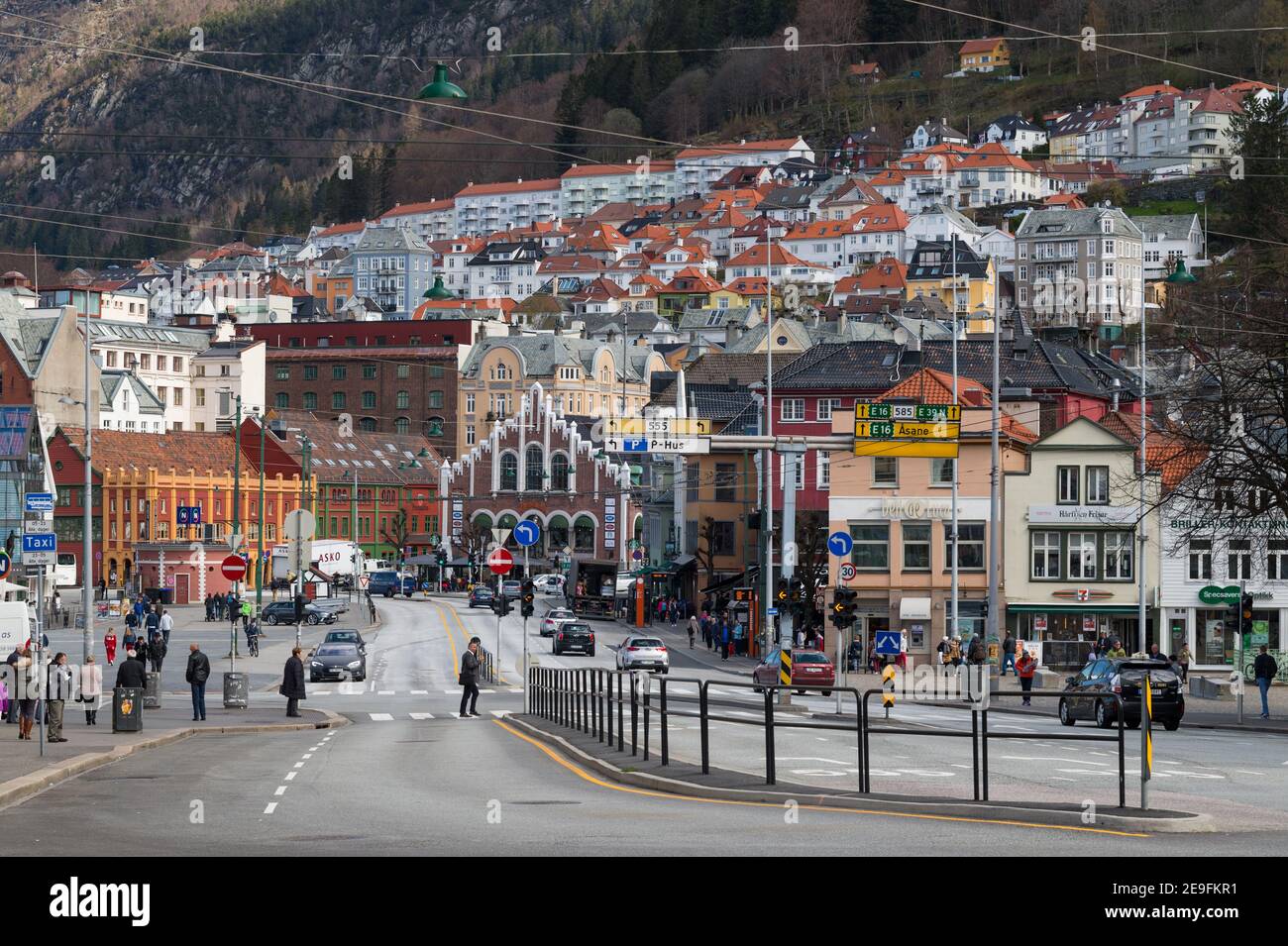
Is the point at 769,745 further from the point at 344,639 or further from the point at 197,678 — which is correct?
the point at 344,639

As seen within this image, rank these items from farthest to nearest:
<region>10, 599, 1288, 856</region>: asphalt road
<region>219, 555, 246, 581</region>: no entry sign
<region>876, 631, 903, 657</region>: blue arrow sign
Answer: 1. <region>876, 631, 903, 657</region>: blue arrow sign
2. <region>219, 555, 246, 581</region>: no entry sign
3. <region>10, 599, 1288, 856</region>: asphalt road

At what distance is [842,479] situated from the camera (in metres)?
70.9

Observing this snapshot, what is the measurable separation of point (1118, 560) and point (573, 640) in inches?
766

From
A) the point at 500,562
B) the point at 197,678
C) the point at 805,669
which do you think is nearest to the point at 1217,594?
the point at 805,669

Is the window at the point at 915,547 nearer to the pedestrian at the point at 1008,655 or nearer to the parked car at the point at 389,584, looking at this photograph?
the pedestrian at the point at 1008,655

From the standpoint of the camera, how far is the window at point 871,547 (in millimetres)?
70875

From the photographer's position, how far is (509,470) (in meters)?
139

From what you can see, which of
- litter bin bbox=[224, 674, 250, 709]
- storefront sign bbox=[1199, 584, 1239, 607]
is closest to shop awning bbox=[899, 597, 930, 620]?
storefront sign bbox=[1199, 584, 1239, 607]

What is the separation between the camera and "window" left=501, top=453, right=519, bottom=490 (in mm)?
139000

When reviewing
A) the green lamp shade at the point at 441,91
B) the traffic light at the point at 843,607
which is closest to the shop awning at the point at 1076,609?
the traffic light at the point at 843,607

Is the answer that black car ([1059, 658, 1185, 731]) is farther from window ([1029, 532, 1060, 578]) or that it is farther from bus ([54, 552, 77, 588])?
bus ([54, 552, 77, 588])

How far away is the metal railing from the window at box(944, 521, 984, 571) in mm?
33414
